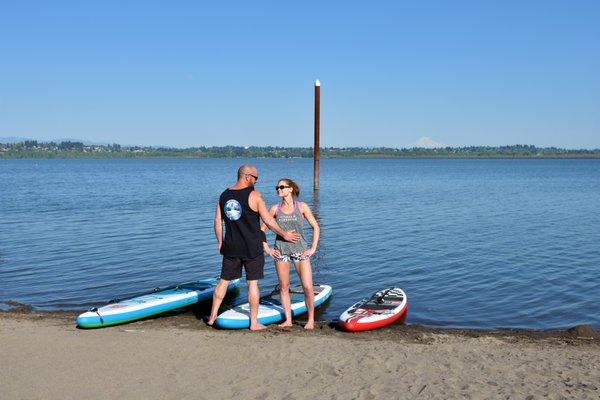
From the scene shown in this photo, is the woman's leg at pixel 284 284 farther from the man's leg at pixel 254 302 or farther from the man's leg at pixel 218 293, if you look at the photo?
the man's leg at pixel 218 293

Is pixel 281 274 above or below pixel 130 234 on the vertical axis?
above

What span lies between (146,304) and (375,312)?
12.1 feet

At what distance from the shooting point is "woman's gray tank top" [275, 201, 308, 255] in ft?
28.2

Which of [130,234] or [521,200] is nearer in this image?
[130,234]

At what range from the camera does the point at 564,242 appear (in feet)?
67.6

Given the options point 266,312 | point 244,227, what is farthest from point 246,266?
point 266,312

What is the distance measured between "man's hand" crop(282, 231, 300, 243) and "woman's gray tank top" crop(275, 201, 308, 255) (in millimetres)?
55

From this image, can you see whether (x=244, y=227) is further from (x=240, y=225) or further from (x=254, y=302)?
(x=254, y=302)

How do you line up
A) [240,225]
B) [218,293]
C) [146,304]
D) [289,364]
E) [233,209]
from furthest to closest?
[146,304]
[218,293]
[240,225]
[233,209]
[289,364]

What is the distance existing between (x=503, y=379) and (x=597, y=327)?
4.49 metres

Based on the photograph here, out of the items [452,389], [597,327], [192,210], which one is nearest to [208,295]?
[452,389]

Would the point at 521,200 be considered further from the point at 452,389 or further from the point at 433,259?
the point at 452,389

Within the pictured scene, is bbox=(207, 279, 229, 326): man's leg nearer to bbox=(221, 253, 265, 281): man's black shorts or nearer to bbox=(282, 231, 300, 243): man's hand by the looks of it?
bbox=(221, 253, 265, 281): man's black shorts

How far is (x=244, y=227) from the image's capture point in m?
8.34
